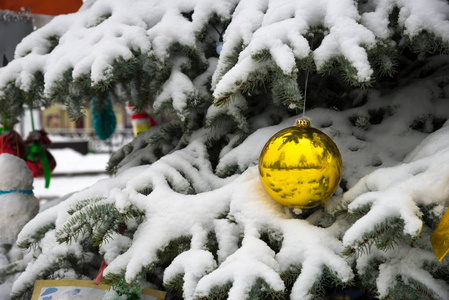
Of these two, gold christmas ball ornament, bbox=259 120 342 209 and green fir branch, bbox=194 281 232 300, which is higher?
gold christmas ball ornament, bbox=259 120 342 209

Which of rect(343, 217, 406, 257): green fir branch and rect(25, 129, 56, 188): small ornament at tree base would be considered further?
rect(25, 129, 56, 188): small ornament at tree base

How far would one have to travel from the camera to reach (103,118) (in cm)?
219

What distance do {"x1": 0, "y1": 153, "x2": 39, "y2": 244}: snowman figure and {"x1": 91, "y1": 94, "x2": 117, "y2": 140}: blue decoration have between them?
0.76 m

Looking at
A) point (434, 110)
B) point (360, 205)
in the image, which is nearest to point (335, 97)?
point (434, 110)

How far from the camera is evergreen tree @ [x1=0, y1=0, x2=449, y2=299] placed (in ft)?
2.27

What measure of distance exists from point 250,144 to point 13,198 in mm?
798

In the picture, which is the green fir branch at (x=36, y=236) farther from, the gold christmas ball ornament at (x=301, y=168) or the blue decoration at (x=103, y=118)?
the blue decoration at (x=103, y=118)

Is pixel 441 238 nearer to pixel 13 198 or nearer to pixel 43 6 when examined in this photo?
pixel 13 198

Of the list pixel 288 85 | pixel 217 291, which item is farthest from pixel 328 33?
pixel 217 291

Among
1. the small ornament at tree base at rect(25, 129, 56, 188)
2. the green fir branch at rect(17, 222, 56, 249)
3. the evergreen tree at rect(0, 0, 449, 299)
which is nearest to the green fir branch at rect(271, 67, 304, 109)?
the evergreen tree at rect(0, 0, 449, 299)

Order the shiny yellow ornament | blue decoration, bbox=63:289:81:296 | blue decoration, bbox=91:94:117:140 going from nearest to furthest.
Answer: the shiny yellow ornament
blue decoration, bbox=63:289:81:296
blue decoration, bbox=91:94:117:140

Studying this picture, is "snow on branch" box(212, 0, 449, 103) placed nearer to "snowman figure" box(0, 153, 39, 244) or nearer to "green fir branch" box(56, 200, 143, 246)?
"green fir branch" box(56, 200, 143, 246)

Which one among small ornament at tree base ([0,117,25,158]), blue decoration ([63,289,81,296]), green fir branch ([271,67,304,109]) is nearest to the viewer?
green fir branch ([271,67,304,109])

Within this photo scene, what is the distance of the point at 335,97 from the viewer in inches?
44.2
